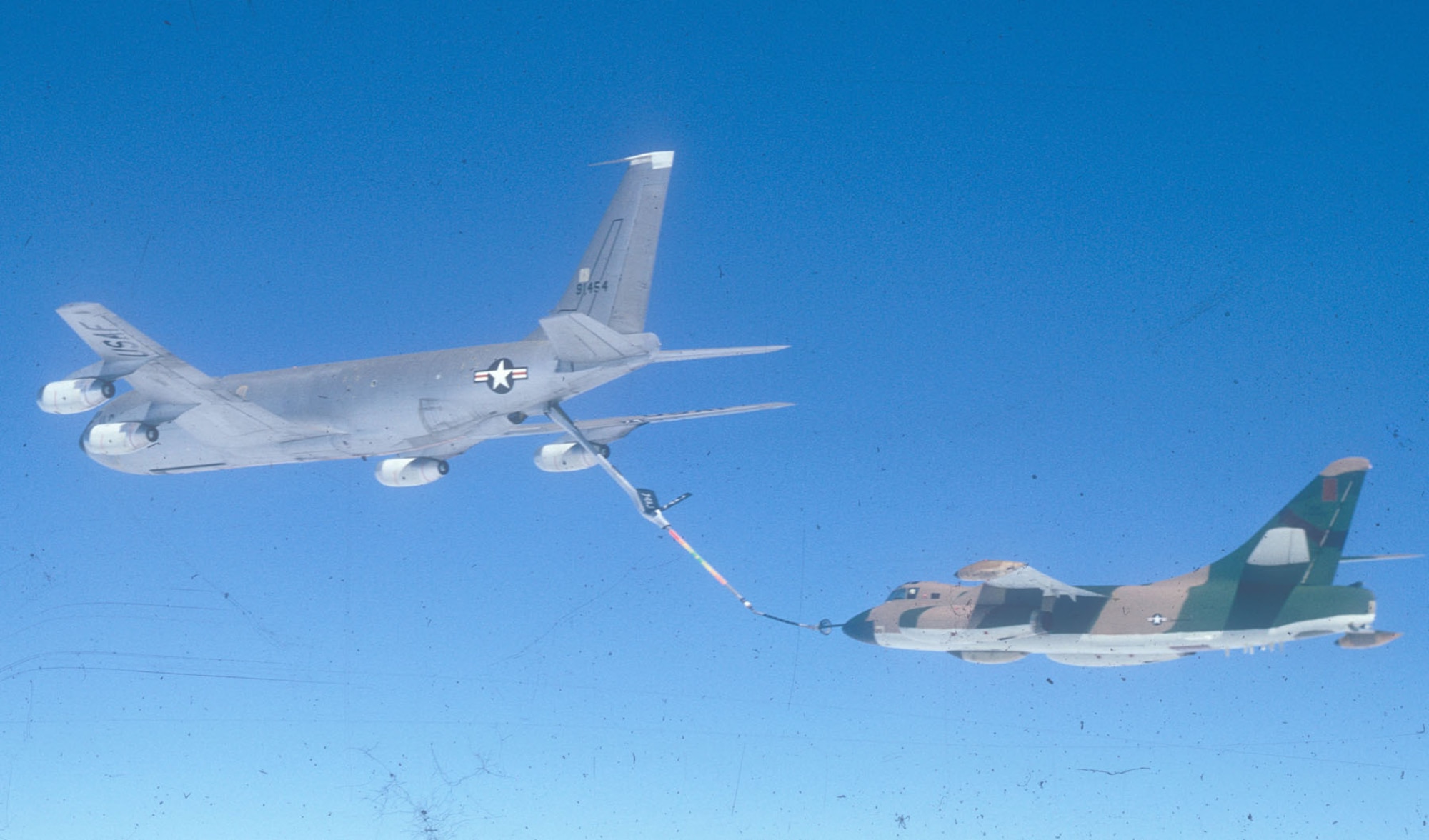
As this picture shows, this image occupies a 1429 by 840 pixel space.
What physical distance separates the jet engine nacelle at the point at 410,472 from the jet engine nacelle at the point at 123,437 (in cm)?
552

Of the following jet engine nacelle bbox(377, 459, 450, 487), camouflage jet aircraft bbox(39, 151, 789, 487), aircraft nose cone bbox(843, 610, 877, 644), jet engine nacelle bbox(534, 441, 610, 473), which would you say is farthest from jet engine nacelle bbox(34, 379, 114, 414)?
aircraft nose cone bbox(843, 610, 877, 644)

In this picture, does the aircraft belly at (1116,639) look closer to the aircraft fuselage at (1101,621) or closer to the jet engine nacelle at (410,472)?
the aircraft fuselage at (1101,621)

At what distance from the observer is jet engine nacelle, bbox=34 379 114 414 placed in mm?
30672

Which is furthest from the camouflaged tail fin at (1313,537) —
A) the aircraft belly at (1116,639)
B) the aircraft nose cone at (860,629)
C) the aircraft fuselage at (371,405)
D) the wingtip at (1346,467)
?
the aircraft fuselage at (371,405)

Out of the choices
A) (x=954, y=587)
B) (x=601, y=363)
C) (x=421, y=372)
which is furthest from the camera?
(x=954, y=587)

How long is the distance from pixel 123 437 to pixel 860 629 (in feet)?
58.5

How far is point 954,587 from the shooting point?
112ft

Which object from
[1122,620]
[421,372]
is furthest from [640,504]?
[1122,620]

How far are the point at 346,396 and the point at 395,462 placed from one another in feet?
11.4

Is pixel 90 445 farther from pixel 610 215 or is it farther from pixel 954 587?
pixel 954 587

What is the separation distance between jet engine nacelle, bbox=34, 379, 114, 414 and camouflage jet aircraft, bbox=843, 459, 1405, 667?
18746mm

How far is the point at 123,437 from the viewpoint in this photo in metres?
32.6

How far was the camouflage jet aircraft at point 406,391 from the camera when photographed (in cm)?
2988

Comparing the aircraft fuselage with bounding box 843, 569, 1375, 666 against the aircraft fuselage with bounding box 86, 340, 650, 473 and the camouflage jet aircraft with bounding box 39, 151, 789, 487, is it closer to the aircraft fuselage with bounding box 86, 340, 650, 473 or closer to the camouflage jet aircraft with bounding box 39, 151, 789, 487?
the camouflage jet aircraft with bounding box 39, 151, 789, 487
